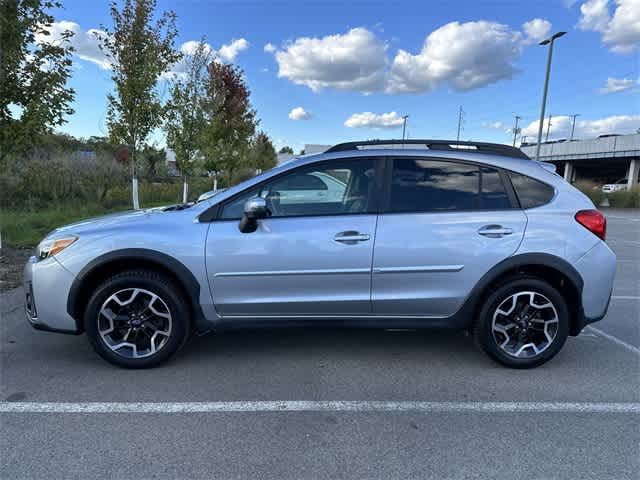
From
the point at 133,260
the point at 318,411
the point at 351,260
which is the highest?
the point at 351,260

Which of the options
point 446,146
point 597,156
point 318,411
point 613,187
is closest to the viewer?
point 318,411

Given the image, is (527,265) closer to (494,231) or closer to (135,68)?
(494,231)

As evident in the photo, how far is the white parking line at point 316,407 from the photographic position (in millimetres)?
2744

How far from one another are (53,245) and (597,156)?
183ft

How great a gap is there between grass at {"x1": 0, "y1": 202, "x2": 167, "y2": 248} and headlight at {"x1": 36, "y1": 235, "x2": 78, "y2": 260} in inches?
221

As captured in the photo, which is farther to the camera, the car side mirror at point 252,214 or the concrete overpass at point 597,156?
the concrete overpass at point 597,156

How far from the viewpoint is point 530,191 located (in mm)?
3355

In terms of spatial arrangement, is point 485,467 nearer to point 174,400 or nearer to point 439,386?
point 439,386

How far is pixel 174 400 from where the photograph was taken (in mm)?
2871

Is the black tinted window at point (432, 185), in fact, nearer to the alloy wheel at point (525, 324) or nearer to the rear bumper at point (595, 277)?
the alloy wheel at point (525, 324)

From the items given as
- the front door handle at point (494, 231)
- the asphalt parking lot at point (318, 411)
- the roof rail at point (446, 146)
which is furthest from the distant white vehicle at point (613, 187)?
the front door handle at point (494, 231)

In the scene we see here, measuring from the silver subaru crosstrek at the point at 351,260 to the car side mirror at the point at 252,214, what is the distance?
2 cm

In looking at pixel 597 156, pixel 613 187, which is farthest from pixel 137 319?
pixel 597 156

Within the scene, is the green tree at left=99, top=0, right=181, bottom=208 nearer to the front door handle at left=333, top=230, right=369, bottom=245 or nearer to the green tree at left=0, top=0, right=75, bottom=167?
the green tree at left=0, top=0, right=75, bottom=167
